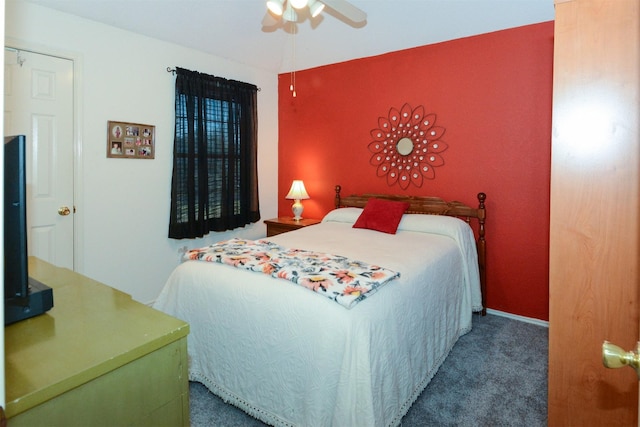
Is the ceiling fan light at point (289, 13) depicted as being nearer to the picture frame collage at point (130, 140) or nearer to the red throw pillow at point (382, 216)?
the picture frame collage at point (130, 140)

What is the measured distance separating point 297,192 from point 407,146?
1.28m

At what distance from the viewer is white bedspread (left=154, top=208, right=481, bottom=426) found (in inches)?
62.6

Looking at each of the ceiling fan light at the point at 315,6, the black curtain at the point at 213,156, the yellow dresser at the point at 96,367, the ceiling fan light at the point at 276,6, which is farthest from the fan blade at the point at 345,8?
the yellow dresser at the point at 96,367

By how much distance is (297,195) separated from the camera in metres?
4.16

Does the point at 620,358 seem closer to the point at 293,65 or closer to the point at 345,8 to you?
the point at 345,8

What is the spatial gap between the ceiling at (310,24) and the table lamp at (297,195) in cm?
137

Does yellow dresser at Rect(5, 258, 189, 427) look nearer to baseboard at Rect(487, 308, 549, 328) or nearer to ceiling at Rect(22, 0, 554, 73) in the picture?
ceiling at Rect(22, 0, 554, 73)

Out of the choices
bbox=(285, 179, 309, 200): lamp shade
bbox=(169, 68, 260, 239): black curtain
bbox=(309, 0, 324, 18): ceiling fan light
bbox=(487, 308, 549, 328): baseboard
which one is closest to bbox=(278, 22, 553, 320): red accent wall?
bbox=(487, 308, 549, 328): baseboard

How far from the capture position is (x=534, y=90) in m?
3.02

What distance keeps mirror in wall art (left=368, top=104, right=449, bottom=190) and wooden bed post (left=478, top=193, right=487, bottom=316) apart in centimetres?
52

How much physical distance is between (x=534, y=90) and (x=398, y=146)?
121 cm

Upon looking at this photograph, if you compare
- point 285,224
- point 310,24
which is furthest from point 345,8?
point 285,224

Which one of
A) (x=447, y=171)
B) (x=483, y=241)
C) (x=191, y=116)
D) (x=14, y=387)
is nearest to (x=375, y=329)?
(x=14, y=387)

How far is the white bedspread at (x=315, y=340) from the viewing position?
1.59m
